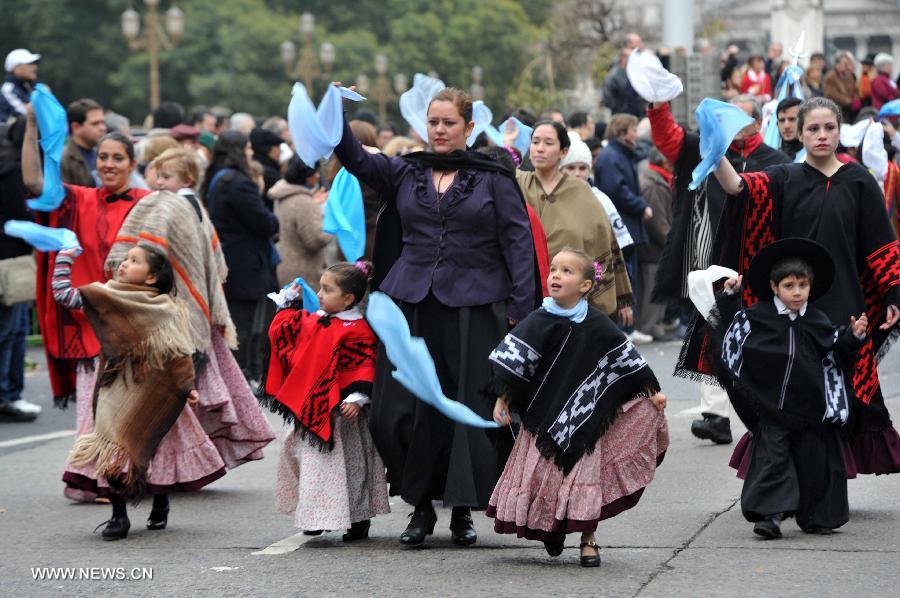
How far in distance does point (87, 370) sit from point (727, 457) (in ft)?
11.7

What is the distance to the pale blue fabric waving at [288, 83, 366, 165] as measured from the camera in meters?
7.17

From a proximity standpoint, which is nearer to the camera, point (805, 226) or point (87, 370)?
point (805, 226)

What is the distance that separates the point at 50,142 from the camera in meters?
9.98

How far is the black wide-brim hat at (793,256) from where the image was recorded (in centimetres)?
766

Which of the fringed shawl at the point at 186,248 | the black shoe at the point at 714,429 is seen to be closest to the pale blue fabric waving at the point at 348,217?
the fringed shawl at the point at 186,248

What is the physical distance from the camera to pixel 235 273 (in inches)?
514

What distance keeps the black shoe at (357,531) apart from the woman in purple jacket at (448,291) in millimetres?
A: 254

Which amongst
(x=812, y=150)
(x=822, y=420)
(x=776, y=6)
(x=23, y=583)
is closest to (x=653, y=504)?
Answer: (x=822, y=420)

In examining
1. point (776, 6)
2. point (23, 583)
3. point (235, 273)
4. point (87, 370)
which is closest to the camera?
point (23, 583)

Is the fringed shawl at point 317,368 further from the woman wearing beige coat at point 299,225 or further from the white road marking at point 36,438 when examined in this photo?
the woman wearing beige coat at point 299,225

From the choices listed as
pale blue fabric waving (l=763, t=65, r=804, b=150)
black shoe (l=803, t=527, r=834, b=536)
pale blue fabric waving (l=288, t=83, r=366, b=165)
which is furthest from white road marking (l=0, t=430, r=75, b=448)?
black shoe (l=803, t=527, r=834, b=536)

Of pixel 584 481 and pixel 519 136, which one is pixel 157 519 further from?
pixel 519 136

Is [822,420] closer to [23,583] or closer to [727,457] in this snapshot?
[727,457]

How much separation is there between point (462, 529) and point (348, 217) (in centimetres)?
160
